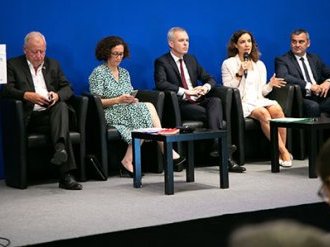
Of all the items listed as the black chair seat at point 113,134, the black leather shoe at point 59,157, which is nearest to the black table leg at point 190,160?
the black chair seat at point 113,134

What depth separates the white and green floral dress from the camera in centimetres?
570

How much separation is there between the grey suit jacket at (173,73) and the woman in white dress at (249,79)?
220mm

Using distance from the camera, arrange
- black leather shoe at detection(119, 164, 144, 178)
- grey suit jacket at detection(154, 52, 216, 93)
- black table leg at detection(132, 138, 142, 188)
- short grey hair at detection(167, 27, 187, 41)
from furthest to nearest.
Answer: short grey hair at detection(167, 27, 187, 41)
grey suit jacket at detection(154, 52, 216, 93)
black leather shoe at detection(119, 164, 144, 178)
black table leg at detection(132, 138, 142, 188)

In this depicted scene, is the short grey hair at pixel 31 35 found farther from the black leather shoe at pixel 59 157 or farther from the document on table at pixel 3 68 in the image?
the black leather shoe at pixel 59 157

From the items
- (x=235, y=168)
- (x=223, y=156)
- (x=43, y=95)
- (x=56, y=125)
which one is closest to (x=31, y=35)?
(x=43, y=95)

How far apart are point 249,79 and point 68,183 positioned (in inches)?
84.7

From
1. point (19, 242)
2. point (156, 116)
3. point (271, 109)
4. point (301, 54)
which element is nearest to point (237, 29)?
point (301, 54)

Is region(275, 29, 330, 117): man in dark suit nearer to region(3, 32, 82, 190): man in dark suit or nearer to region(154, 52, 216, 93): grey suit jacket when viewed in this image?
region(154, 52, 216, 93): grey suit jacket

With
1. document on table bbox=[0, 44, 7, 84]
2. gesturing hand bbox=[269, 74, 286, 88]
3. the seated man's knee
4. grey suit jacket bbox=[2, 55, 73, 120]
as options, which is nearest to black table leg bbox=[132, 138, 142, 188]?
grey suit jacket bbox=[2, 55, 73, 120]

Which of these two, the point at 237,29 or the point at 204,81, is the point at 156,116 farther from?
the point at 237,29

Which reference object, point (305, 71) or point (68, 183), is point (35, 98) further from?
point (305, 71)

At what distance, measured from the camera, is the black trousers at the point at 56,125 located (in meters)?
5.18

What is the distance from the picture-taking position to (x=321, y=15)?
296 inches

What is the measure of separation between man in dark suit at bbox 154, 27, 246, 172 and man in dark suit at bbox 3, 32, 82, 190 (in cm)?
97
